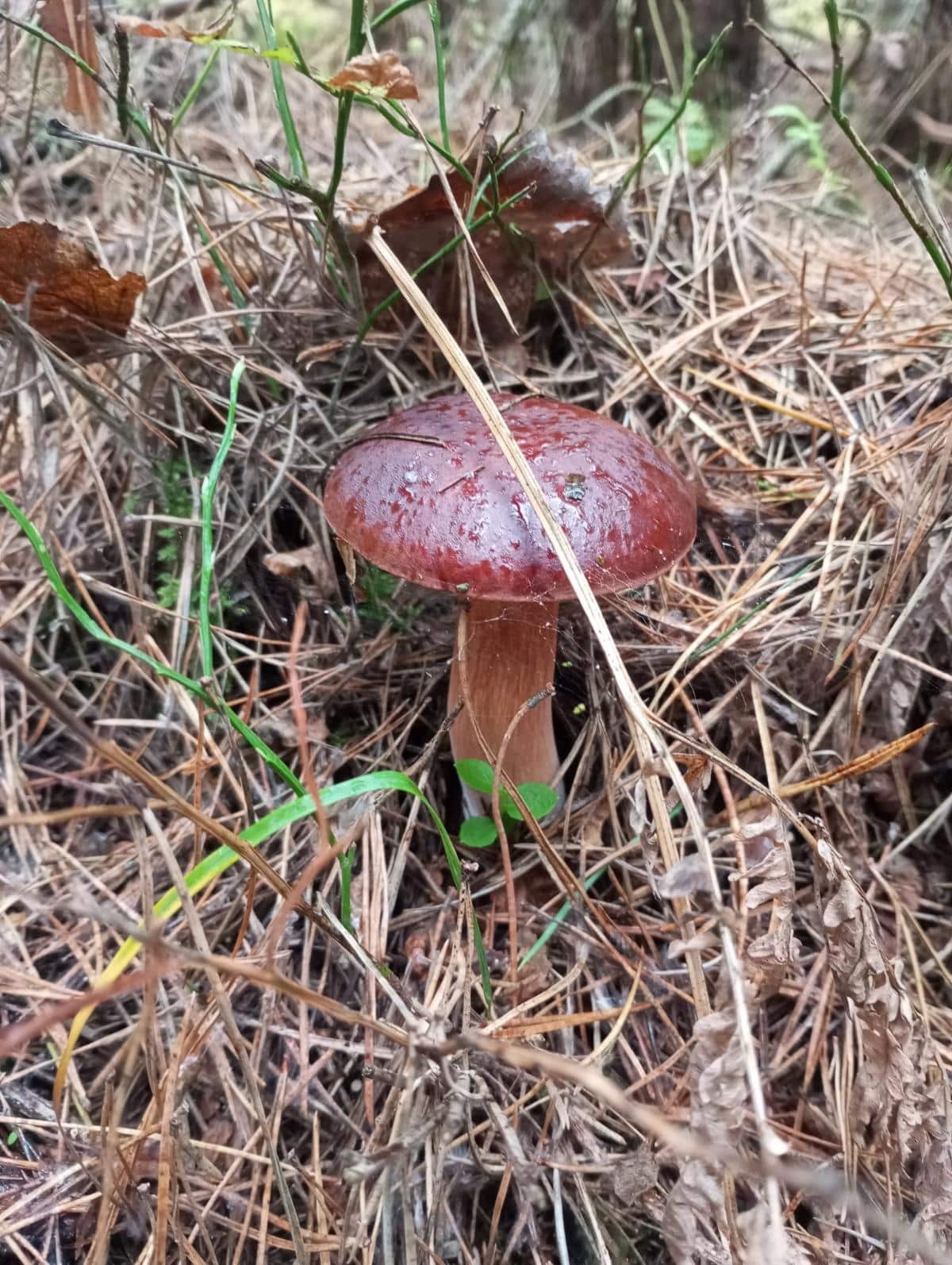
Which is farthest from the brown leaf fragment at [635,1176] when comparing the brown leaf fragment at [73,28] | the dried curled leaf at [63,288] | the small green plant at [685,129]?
the small green plant at [685,129]

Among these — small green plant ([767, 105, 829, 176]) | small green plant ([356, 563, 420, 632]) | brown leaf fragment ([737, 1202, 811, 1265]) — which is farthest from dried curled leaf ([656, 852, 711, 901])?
small green plant ([767, 105, 829, 176])

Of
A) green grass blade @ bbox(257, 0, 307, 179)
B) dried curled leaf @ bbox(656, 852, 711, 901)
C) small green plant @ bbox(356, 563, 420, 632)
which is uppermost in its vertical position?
green grass blade @ bbox(257, 0, 307, 179)

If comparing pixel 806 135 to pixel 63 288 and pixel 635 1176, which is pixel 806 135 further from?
pixel 635 1176

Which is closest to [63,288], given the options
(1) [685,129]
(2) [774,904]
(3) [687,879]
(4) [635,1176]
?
(3) [687,879]

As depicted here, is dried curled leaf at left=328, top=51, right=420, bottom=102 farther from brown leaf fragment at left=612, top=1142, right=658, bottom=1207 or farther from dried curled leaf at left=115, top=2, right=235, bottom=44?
brown leaf fragment at left=612, top=1142, right=658, bottom=1207

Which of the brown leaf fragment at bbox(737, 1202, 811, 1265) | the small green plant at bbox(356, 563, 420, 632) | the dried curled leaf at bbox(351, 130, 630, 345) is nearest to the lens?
the brown leaf fragment at bbox(737, 1202, 811, 1265)

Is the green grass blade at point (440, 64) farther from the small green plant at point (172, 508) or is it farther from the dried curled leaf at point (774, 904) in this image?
the dried curled leaf at point (774, 904)

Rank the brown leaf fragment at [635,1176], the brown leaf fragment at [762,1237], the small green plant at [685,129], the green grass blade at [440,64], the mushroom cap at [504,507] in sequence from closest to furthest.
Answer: the brown leaf fragment at [762,1237] < the brown leaf fragment at [635,1176] < the mushroom cap at [504,507] < the green grass blade at [440,64] < the small green plant at [685,129]
